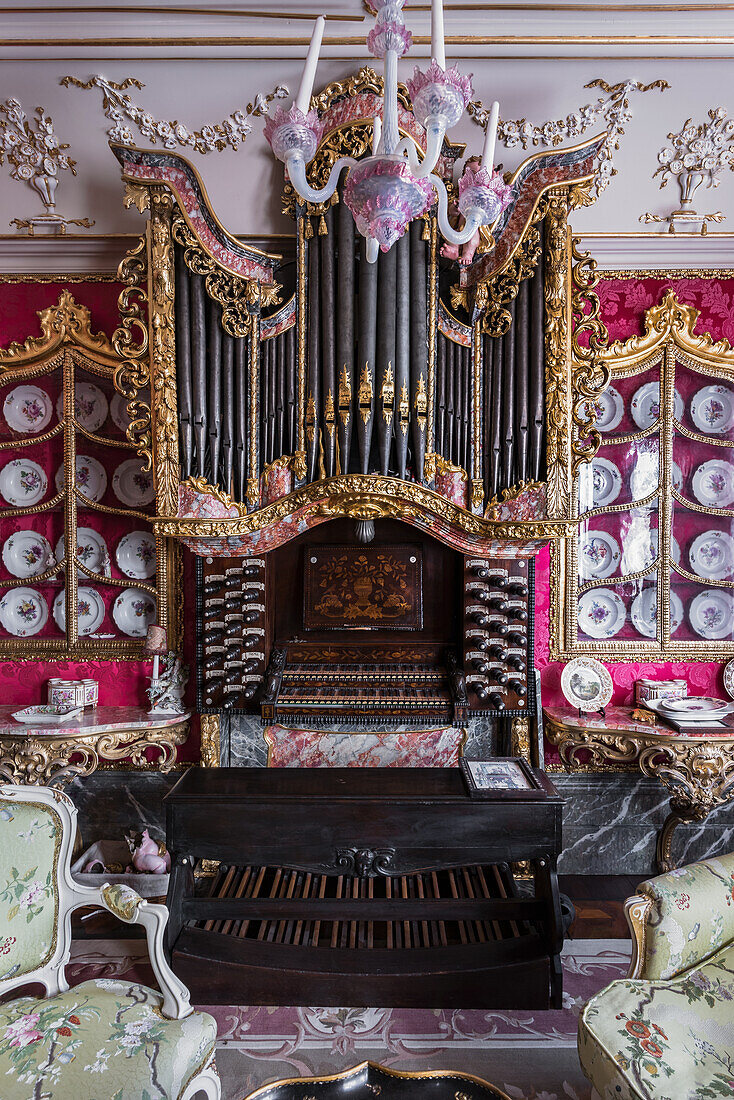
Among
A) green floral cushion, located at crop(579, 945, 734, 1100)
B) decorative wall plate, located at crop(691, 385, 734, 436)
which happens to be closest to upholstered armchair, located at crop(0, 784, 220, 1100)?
green floral cushion, located at crop(579, 945, 734, 1100)

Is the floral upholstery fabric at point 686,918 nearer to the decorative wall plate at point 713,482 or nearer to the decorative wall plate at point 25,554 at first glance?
the decorative wall plate at point 713,482

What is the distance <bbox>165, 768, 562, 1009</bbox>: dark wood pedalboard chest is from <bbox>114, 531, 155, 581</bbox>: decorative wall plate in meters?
1.43

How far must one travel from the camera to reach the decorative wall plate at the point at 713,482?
3861 millimetres

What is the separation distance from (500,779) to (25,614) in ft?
9.62

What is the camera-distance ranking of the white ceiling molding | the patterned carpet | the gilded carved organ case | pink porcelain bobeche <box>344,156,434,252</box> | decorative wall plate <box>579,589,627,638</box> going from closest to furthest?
pink porcelain bobeche <box>344,156,434,252</box>
the patterned carpet
the gilded carved organ case
the white ceiling molding
decorative wall plate <box>579,589,627,638</box>

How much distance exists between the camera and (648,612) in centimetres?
387

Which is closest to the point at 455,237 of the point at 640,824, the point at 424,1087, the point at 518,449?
the point at 518,449

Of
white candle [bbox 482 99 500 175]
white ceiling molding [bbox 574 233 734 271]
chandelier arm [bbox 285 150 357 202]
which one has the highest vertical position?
white ceiling molding [bbox 574 233 734 271]

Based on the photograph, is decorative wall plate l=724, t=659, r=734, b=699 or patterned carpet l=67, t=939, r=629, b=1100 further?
decorative wall plate l=724, t=659, r=734, b=699

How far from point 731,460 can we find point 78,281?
158 inches

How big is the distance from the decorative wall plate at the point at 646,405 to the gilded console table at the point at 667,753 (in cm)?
169

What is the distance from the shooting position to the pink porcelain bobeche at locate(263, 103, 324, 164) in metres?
1.72

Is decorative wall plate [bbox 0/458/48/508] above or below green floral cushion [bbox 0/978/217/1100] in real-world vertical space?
above

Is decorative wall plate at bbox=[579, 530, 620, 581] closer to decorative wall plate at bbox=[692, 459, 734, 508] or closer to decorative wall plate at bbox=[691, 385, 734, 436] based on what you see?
decorative wall plate at bbox=[692, 459, 734, 508]
